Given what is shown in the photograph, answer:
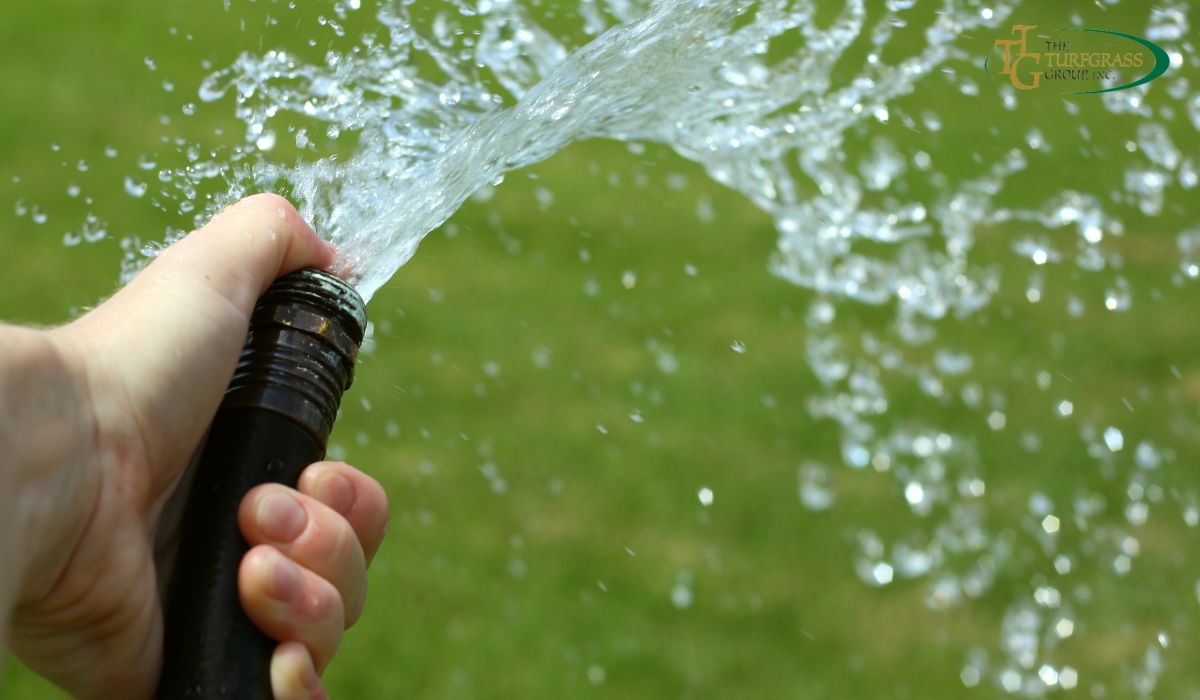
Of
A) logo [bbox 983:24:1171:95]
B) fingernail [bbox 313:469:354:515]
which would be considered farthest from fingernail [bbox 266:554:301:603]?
logo [bbox 983:24:1171:95]

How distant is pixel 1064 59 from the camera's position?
4.60 metres

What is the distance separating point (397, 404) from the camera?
325 cm

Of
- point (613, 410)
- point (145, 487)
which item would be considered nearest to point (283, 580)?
point (145, 487)

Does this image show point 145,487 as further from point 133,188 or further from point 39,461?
point 133,188

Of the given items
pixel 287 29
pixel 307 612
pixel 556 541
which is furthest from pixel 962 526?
pixel 287 29

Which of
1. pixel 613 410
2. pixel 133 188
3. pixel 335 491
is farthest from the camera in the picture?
pixel 133 188

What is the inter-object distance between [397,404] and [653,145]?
5.14 ft

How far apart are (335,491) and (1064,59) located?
3870mm

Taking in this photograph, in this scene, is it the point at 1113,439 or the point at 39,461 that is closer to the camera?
the point at 39,461

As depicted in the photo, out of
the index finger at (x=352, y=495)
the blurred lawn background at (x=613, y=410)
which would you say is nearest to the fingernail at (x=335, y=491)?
the index finger at (x=352, y=495)

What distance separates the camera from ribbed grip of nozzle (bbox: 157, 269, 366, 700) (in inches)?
47.0

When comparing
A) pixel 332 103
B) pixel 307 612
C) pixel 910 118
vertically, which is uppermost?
pixel 307 612

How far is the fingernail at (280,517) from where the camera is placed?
4.13 ft

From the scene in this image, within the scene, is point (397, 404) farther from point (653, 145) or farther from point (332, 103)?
point (653, 145)
